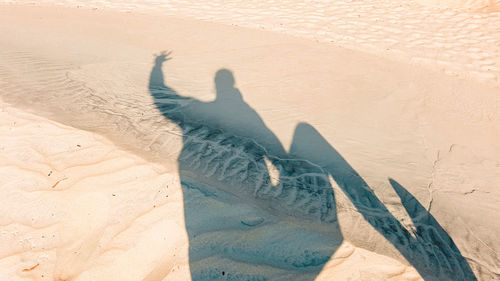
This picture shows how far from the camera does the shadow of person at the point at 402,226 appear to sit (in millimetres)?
2619

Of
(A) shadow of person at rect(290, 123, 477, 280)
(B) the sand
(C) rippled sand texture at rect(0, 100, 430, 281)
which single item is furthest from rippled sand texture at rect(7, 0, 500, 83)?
(C) rippled sand texture at rect(0, 100, 430, 281)

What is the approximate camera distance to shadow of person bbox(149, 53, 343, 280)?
245cm

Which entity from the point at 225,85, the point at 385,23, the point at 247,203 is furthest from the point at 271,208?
the point at 385,23

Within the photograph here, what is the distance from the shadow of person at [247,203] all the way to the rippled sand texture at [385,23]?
13.9 ft

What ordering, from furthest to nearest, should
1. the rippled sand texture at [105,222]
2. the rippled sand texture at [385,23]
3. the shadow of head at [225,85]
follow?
the rippled sand texture at [385,23] → the shadow of head at [225,85] → the rippled sand texture at [105,222]

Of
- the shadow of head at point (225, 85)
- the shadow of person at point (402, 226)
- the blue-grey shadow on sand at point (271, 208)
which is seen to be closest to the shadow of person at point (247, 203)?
the blue-grey shadow on sand at point (271, 208)

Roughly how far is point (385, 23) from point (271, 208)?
7038mm

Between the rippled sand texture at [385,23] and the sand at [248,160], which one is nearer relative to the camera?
the sand at [248,160]

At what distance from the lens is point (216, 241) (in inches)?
102

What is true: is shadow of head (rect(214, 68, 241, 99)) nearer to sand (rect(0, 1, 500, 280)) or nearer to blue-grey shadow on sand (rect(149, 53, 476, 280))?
sand (rect(0, 1, 500, 280))

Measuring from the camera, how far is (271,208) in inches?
120

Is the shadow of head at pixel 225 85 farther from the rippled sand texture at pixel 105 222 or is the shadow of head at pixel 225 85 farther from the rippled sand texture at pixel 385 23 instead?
the rippled sand texture at pixel 385 23

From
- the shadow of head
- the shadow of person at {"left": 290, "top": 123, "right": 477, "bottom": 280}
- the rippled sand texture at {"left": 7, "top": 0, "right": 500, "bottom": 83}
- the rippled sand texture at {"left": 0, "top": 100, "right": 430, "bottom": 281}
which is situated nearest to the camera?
the rippled sand texture at {"left": 0, "top": 100, "right": 430, "bottom": 281}

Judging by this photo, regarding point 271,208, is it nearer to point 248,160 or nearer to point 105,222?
point 248,160
